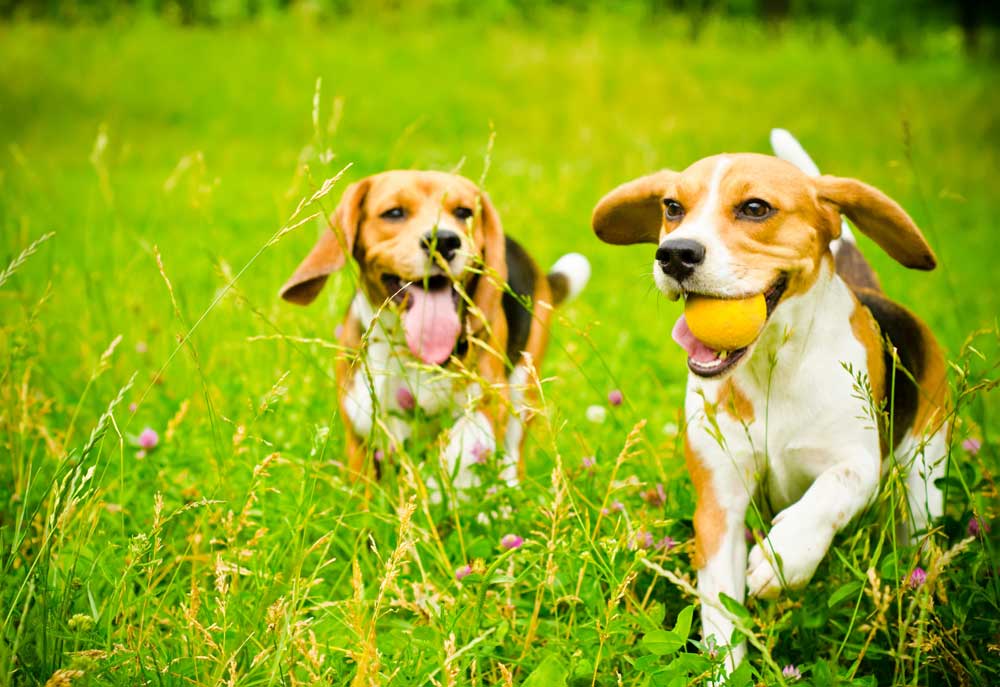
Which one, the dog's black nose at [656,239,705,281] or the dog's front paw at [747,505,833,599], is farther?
the dog's black nose at [656,239,705,281]

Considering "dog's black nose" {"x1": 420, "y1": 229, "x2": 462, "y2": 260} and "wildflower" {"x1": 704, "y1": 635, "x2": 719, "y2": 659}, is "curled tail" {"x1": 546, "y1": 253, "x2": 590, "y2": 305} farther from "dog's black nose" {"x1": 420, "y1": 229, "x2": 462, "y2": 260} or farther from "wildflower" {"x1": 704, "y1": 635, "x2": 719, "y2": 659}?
"wildflower" {"x1": 704, "y1": 635, "x2": 719, "y2": 659}

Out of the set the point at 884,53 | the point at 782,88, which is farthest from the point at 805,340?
the point at 884,53

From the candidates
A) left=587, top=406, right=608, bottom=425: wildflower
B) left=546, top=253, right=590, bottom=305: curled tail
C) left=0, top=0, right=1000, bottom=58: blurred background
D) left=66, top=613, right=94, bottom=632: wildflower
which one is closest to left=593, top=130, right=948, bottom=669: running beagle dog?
left=587, top=406, right=608, bottom=425: wildflower

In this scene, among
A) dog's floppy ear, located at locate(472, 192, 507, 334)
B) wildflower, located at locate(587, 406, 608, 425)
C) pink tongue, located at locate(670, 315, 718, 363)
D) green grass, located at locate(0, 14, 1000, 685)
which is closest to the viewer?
green grass, located at locate(0, 14, 1000, 685)

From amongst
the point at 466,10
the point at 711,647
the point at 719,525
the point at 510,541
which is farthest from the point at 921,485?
the point at 466,10

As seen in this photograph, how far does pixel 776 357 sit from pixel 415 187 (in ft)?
5.82

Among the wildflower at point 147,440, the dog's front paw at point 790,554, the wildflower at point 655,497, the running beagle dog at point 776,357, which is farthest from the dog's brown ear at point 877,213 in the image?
the wildflower at point 147,440

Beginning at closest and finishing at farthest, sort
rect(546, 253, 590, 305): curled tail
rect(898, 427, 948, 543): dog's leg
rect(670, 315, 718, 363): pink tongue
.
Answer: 1. rect(670, 315, 718, 363): pink tongue
2. rect(898, 427, 948, 543): dog's leg
3. rect(546, 253, 590, 305): curled tail

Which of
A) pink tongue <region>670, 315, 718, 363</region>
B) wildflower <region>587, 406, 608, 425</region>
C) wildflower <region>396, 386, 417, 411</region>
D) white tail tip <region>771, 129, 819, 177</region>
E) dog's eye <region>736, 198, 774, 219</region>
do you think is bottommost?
wildflower <region>587, 406, 608, 425</region>

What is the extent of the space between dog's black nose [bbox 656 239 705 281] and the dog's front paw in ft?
2.11

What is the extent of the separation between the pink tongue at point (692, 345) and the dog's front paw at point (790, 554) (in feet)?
1.46

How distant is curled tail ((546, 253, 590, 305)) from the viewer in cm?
473

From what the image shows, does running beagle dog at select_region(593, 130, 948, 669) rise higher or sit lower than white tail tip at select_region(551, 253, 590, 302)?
higher

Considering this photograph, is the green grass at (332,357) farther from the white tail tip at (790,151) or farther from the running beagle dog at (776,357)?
the white tail tip at (790,151)
